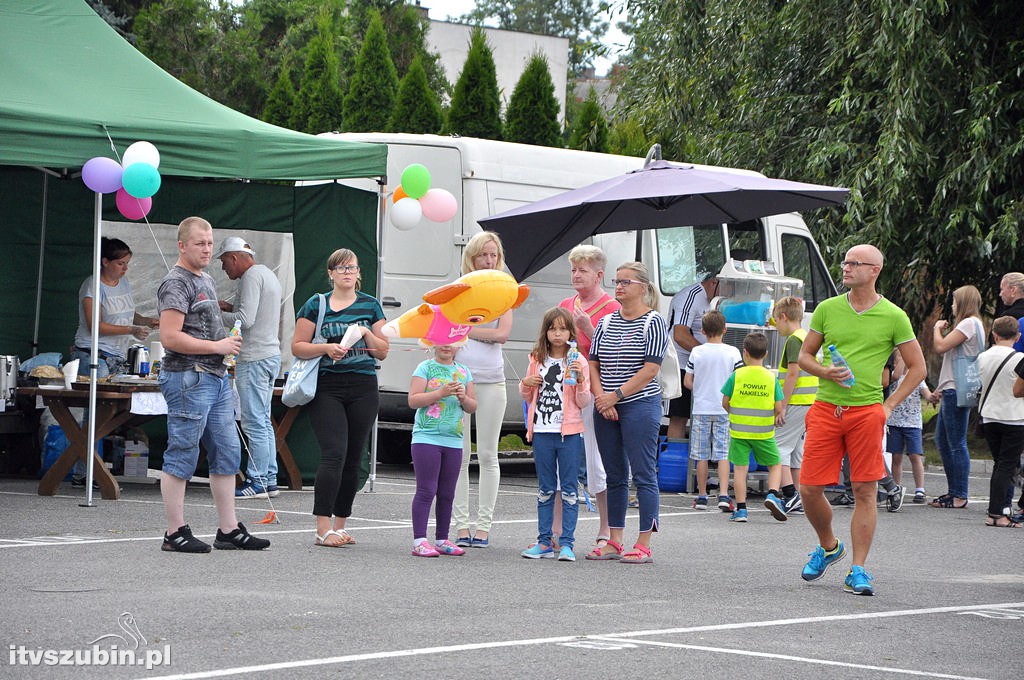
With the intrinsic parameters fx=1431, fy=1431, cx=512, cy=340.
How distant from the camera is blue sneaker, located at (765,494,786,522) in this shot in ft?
37.1

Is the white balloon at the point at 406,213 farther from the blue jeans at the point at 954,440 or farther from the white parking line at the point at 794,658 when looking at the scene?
the white parking line at the point at 794,658

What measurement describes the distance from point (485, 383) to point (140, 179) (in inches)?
118

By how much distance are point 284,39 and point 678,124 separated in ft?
78.7

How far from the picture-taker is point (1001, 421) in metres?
11.9

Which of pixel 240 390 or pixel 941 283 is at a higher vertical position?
pixel 941 283

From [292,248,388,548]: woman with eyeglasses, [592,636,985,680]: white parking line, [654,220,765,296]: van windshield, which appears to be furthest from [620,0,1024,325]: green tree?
[592,636,985,680]: white parking line

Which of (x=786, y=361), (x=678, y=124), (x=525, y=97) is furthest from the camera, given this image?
(x=525, y=97)

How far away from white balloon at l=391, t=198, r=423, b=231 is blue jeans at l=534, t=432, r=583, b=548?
128 inches

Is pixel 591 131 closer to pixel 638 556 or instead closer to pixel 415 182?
pixel 415 182

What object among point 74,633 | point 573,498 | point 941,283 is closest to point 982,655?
point 573,498

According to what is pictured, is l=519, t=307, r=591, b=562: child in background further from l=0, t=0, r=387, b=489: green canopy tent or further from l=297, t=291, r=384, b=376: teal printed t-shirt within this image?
l=0, t=0, r=387, b=489: green canopy tent

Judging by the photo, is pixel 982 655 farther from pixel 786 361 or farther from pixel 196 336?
pixel 786 361

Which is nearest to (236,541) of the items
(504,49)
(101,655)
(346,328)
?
(346,328)

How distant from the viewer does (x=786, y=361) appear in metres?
12.0
